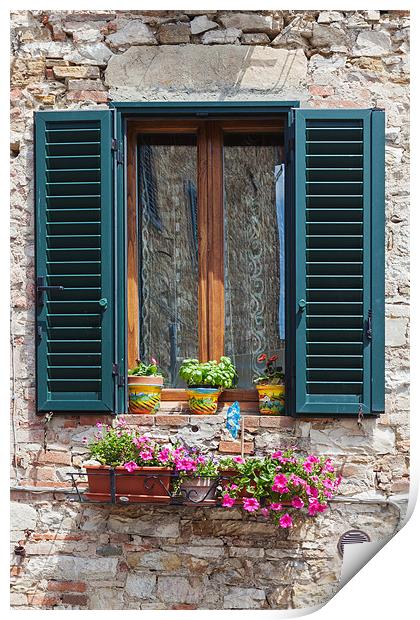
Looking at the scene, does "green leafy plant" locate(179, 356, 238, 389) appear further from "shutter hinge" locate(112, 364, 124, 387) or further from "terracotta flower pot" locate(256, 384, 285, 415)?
"shutter hinge" locate(112, 364, 124, 387)

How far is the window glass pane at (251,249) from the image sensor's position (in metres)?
5.38

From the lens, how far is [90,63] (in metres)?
5.23

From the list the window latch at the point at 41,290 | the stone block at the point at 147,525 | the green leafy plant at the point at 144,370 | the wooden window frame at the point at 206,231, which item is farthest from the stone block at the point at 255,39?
the stone block at the point at 147,525

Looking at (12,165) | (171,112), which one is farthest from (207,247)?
(12,165)

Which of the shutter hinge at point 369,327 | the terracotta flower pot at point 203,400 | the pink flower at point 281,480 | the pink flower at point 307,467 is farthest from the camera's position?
the terracotta flower pot at point 203,400

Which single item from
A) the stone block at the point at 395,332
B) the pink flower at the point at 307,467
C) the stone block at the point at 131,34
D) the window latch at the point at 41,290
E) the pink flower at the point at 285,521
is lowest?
the pink flower at the point at 285,521

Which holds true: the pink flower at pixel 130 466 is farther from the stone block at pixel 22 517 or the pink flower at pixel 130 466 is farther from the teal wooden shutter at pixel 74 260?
the stone block at pixel 22 517

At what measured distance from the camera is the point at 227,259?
5.41 meters

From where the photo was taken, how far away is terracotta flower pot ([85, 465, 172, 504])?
4.89 metres

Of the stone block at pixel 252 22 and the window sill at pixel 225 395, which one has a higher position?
the stone block at pixel 252 22

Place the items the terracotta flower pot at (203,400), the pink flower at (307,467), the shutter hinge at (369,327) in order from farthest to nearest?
the terracotta flower pot at (203,400) → the shutter hinge at (369,327) → the pink flower at (307,467)

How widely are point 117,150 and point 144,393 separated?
1341 mm

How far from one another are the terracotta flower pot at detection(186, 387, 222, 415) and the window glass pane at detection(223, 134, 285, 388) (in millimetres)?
261

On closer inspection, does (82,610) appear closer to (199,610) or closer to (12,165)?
(199,610)
